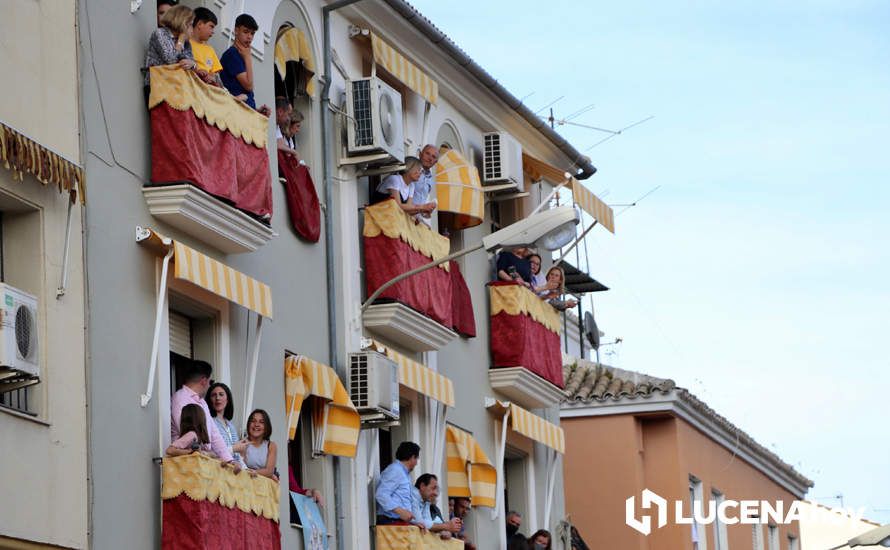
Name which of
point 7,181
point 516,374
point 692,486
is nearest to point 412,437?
point 516,374

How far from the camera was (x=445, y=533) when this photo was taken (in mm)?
23828

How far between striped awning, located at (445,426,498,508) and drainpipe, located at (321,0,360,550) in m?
3.60

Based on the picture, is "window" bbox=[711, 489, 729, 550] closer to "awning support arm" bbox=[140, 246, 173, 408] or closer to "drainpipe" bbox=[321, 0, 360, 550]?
"drainpipe" bbox=[321, 0, 360, 550]

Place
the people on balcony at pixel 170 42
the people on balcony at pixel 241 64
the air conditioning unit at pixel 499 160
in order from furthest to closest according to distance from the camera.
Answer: the air conditioning unit at pixel 499 160 → the people on balcony at pixel 241 64 → the people on balcony at pixel 170 42

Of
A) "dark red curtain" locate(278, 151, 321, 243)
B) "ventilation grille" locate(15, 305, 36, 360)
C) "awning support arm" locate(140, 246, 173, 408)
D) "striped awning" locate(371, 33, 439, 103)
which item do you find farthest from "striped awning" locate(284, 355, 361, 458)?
Result: "ventilation grille" locate(15, 305, 36, 360)

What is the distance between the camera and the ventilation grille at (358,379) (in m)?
22.6

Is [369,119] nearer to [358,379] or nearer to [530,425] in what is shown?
[358,379]

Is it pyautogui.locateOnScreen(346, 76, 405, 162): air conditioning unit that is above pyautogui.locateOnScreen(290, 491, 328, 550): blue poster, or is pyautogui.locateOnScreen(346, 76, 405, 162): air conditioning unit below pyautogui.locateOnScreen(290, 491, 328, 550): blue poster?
above

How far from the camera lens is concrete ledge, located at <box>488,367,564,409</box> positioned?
91.9ft

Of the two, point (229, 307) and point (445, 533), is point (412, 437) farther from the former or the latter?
point (229, 307)

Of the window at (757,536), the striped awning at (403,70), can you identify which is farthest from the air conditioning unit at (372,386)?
the window at (757,536)

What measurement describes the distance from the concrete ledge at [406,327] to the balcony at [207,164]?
12.2ft

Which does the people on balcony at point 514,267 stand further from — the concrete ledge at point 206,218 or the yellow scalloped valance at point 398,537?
the concrete ledge at point 206,218

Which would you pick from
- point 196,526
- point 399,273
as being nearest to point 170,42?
point 196,526
